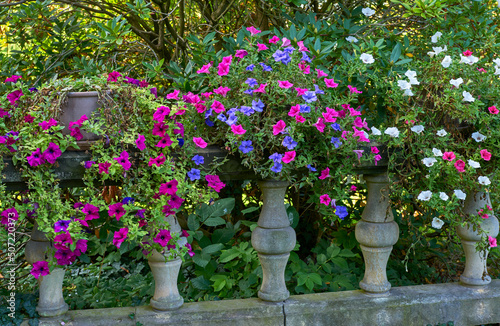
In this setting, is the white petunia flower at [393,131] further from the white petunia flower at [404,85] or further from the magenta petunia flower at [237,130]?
the magenta petunia flower at [237,130]

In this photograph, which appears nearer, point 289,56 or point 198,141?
point 198,141

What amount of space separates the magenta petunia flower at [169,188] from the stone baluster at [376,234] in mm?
903

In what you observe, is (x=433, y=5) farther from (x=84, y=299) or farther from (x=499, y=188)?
(x=84, y=299)

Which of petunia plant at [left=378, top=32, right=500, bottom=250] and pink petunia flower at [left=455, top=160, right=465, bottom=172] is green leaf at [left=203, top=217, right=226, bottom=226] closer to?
petunia plant at [left=378, top=32, right=500, bottom=250]

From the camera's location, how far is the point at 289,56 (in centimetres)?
196

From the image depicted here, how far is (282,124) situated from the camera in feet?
5.92

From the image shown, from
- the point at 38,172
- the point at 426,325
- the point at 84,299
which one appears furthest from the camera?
the point at 84,299

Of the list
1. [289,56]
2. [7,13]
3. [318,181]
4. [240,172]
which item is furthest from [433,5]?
[7,13]

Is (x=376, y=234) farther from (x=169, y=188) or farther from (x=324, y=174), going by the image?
(x=169, y=188)

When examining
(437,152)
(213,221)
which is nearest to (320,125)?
(437,152)

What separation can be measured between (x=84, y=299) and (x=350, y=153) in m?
1.70

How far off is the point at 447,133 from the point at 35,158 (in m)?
1.53

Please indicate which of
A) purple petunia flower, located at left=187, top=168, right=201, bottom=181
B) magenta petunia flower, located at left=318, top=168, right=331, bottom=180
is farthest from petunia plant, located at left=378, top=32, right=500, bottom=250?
purple petunia flower, located at left=187, top=168, right=201, bottom=181

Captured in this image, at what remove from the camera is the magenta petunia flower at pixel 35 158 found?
1.68 metres
